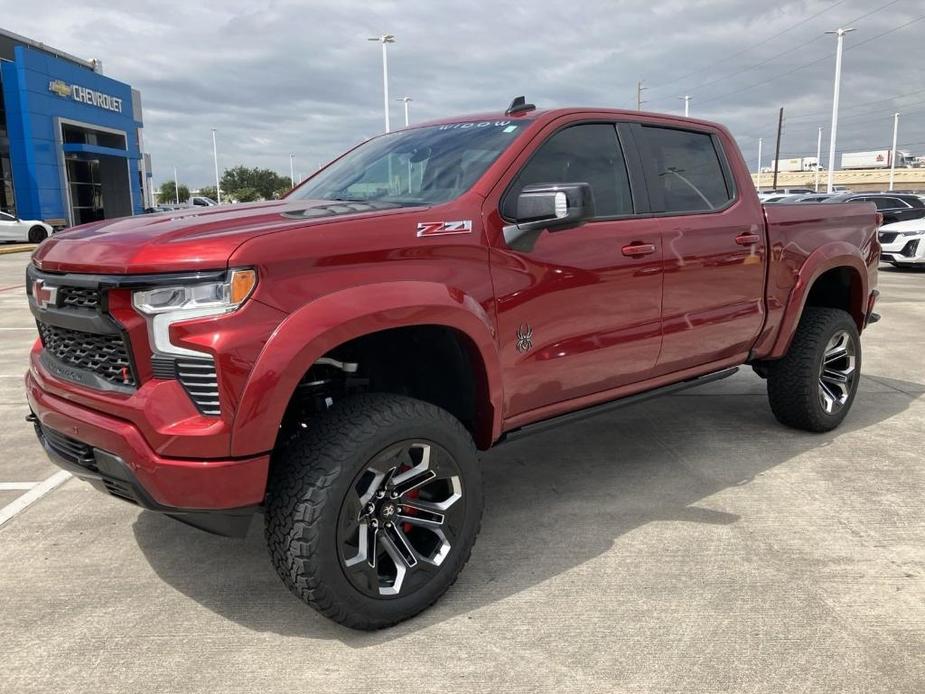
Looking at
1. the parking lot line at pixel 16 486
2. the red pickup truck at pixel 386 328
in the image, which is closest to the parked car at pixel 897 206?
the red pickup truck at pixel 386 328

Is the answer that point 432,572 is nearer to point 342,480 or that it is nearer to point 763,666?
point 342,480

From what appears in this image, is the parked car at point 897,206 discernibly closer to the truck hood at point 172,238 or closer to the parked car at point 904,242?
the parked car at point 904,242

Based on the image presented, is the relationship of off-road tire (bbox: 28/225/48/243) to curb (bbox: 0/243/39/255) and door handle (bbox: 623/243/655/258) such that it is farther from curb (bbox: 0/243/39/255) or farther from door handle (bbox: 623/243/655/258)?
door handle (bbox: 623/243/655/258)

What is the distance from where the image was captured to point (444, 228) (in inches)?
115

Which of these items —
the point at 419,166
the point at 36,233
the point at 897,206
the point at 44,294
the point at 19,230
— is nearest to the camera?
the point at 44,294

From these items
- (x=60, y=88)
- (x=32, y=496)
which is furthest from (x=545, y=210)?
(x=60, y=88)

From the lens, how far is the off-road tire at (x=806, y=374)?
4793 mm

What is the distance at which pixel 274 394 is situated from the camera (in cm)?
244

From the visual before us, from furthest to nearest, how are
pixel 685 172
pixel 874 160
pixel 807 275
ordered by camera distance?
pixel 874 160, pixel 807 275, pixel 685 172

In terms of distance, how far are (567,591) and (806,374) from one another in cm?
257

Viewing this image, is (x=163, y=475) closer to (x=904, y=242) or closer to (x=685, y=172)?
(x=685, y=172)

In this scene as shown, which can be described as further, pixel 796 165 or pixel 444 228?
pixel 796 165

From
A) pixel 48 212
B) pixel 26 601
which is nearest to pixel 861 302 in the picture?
pixel 26 601

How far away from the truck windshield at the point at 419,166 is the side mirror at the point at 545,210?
0.92ft
